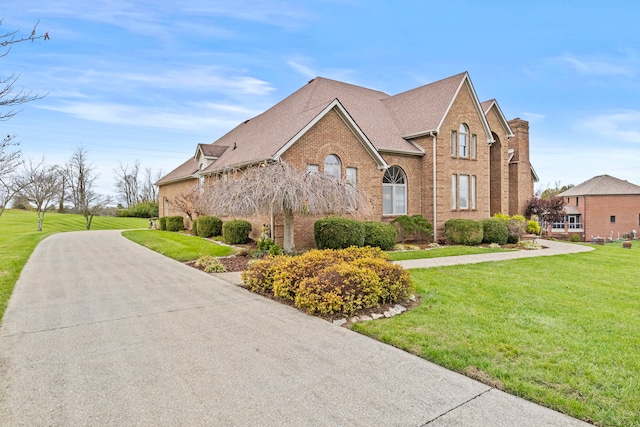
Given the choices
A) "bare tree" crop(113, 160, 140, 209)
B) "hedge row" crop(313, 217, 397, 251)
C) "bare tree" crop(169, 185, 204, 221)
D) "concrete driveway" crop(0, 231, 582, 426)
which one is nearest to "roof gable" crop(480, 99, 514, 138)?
"hedge row" crop(313, 217, 397, 251)

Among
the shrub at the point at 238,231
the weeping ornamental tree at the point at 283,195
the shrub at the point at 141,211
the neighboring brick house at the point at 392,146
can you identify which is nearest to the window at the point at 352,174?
the neighboring brick house at the point at 392,146

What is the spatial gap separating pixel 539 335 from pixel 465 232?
13.4 m

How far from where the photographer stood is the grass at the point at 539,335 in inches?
143

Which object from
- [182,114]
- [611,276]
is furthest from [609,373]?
[182,114]

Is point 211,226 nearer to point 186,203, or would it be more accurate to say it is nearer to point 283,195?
point 186,203

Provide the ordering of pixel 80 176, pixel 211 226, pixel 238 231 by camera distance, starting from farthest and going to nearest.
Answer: pixel 80 176, pixel 211 226, pixel 238 231

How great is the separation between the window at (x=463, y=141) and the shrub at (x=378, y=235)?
24.6 feet

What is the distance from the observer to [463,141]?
20484 millimetres

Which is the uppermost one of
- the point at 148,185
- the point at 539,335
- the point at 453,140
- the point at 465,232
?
the point at 148,185

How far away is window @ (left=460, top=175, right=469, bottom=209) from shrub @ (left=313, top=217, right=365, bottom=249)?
843cm

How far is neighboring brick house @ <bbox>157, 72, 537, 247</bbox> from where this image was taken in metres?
15.3

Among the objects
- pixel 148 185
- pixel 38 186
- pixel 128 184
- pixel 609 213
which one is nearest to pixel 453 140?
pixel 38 186

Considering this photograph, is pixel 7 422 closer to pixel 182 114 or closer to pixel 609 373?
pixel 609 373

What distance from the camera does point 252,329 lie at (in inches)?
220
